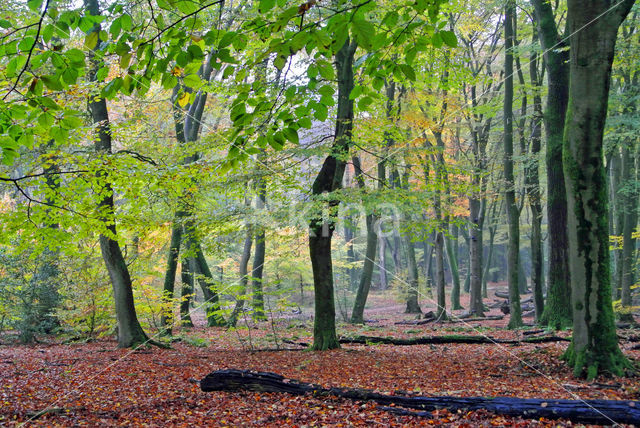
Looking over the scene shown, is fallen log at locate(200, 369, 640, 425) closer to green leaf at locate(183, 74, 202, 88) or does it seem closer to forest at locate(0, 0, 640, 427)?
forest at locate(0, 0, 640, 427)

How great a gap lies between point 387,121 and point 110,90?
7849mm

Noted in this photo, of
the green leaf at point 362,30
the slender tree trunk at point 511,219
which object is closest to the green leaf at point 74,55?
the green leaf at point 362,30

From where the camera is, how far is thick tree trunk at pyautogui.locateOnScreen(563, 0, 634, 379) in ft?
15.1

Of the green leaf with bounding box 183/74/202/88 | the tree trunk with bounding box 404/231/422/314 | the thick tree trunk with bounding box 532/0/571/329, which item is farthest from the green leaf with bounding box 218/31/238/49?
the tree trunk with bounding box 404/231/422/314

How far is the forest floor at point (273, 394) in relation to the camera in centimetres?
397

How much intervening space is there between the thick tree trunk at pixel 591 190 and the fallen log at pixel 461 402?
144cm

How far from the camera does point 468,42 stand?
15.4m

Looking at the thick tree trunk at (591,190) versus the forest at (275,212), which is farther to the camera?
the thick tree trunk at (591,190)

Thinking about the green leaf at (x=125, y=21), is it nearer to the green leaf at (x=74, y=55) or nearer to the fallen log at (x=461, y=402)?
the green leaf at (x=74, y=55)

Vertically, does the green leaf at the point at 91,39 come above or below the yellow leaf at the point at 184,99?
above

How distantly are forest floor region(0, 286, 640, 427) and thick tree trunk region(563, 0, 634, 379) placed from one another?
14.3 inches

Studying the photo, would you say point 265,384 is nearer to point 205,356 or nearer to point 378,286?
point 205,356

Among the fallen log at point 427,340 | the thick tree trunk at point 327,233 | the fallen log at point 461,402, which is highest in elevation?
the thick tree trunk at point 327,233

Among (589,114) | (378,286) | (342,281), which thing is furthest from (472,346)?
(378,286)
